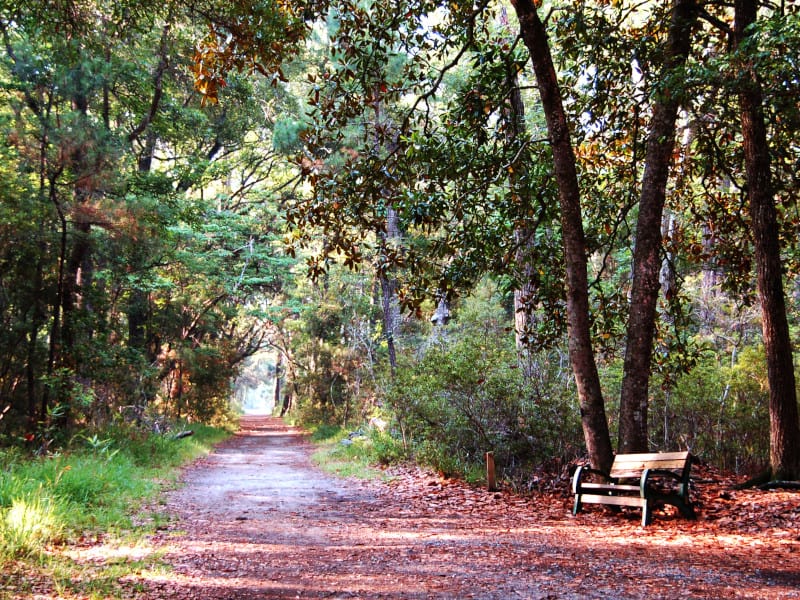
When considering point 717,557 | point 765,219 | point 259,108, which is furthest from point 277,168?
point 717,557

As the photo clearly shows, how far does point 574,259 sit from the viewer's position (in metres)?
A: 8.38

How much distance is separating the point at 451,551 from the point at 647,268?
4.61 metres

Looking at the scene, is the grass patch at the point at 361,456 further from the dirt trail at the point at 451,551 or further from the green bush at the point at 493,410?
the dirt trail at the point at 451,551

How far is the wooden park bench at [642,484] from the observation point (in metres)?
7.11

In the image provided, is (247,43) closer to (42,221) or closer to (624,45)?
(624,45)

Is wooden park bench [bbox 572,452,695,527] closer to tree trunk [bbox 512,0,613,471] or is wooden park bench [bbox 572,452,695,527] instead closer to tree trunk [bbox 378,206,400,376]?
tree trunk [bbox 512,0,613,471]

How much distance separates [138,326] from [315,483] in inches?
468

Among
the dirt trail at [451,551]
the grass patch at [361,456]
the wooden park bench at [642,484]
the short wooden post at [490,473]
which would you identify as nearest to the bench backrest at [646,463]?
the wooden park bench at [642,484]

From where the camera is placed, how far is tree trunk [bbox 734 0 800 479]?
7852 mm

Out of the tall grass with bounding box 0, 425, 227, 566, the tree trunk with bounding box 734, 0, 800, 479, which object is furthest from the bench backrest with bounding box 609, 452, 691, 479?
the tall grass with bounding box 0, 425, 227, 566

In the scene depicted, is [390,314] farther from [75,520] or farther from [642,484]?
[75,520]

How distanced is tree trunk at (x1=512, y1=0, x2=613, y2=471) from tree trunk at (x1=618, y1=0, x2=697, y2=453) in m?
0.34

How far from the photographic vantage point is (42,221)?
1123cm

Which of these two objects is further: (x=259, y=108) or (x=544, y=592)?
(x=259, y=108)
